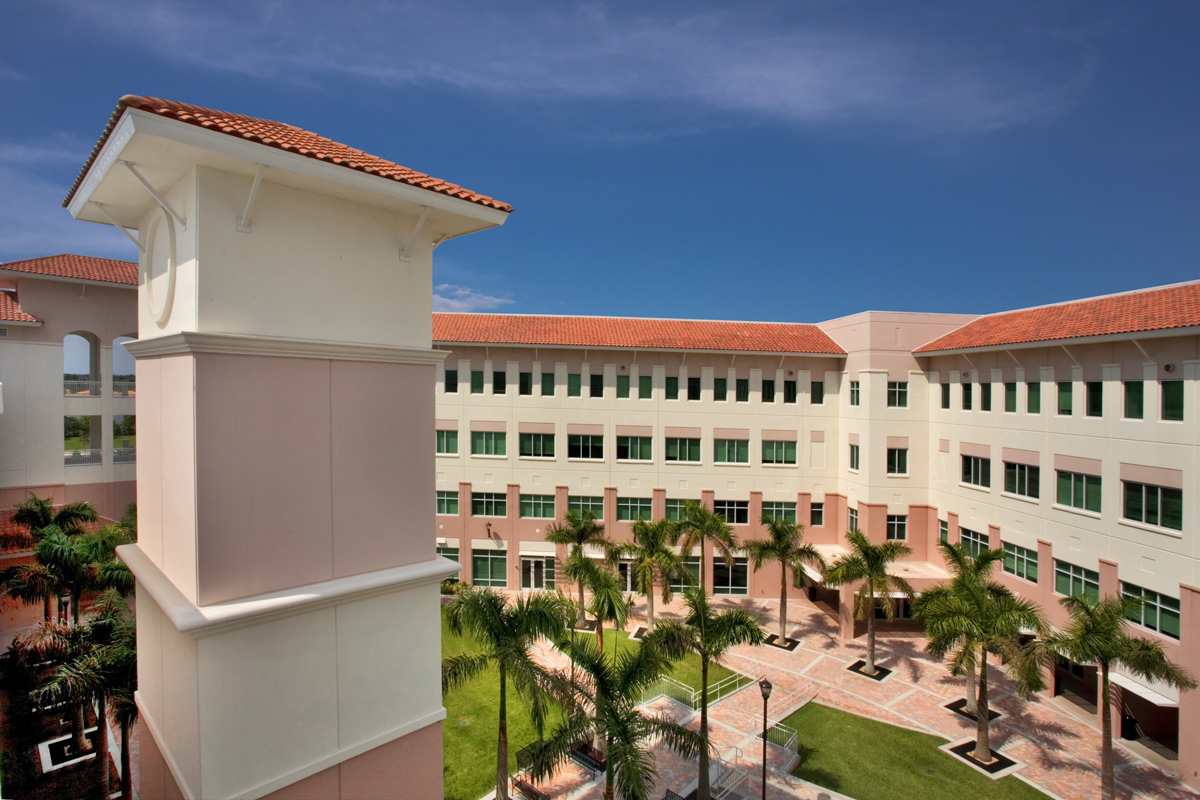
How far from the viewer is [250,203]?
5.61 m

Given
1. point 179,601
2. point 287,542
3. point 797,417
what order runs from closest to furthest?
point 179,601, point 287,542, point 797,417

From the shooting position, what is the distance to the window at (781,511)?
28062mm

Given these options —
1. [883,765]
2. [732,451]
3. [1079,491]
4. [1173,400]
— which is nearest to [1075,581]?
[1079,491]

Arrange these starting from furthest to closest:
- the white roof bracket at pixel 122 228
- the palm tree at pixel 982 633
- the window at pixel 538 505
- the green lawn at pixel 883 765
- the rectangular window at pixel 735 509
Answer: the window at pixel 538 505, the rectangular window at pixel 735 509, the palm tree at pixel 982 633, the green lawn at pixel 883 765, the white roof bracket at pixel 122 228

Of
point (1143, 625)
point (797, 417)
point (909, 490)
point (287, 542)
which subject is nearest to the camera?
point (287, 542)

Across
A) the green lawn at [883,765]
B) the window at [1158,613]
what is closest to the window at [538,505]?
the green lawn at [883,765]

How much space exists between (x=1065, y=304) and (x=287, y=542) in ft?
87.1

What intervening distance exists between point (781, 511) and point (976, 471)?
8246 millimetres

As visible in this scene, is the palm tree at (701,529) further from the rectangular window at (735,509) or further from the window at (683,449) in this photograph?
the window at (683,449)

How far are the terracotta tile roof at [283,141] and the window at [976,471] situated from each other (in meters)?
23.4

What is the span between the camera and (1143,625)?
16672mm

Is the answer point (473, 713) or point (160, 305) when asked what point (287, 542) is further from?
point (473, 713)

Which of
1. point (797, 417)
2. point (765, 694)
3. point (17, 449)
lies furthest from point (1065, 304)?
point (17, 449)

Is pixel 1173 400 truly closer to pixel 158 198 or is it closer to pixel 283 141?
pixel 283 141
